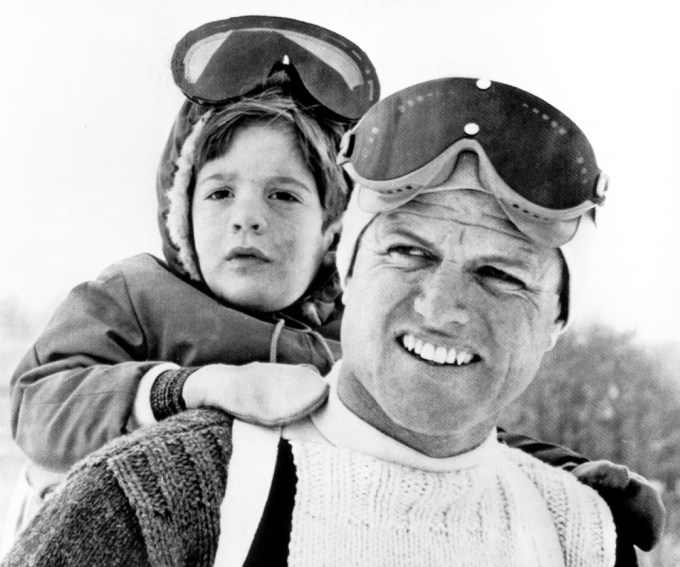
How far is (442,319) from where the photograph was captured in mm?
1287

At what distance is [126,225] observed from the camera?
1957mm

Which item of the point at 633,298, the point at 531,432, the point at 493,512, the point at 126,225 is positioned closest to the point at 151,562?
A: the point at 493,512

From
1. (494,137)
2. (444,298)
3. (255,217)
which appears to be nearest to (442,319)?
(444,298)

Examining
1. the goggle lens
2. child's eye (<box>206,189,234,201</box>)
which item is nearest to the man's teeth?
the goggle lens

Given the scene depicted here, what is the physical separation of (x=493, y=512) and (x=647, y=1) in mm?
1088

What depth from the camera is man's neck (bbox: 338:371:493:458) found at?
1371 mm

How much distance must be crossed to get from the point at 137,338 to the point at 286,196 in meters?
0.37

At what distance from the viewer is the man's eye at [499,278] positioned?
1.35 m

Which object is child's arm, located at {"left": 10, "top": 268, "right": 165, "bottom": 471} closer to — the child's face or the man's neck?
the child's face

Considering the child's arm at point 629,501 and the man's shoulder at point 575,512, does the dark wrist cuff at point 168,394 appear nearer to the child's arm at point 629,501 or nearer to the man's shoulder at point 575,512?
the man's shoulder at point 575,512

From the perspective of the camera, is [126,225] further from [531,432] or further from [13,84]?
[531,432]

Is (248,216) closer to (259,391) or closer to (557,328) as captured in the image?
(259,391)

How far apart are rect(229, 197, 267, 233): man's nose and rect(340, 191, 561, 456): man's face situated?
346 mm

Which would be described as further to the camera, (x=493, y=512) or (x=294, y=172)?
(x=294, y=172)
